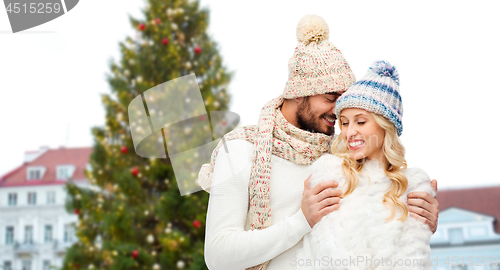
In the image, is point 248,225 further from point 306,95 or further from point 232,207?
point 306,95

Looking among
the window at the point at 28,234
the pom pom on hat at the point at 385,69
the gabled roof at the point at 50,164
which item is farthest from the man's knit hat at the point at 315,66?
the window at the point at 28,234

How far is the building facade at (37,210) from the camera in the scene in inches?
324

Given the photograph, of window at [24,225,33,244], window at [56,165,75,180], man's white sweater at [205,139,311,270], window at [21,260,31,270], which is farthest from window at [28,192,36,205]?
man's white sweater at [205,139,311,270]

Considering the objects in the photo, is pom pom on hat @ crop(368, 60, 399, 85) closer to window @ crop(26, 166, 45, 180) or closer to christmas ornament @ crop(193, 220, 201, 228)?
christmas ornament @ crop(193, 220, 201, 228)

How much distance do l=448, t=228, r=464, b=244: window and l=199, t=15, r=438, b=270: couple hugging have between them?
4.75 meters

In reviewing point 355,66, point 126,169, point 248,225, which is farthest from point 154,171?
point 248,225

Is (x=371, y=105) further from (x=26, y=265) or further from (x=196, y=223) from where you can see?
(x=26, y=265)

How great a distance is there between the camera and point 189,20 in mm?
3842

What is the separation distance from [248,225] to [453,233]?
4.92 m

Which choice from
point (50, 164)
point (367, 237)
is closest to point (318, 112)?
point (367, 237)

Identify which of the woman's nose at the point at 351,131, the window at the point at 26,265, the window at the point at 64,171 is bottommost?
the window at the point at 26,265

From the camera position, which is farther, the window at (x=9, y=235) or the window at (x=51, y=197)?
the window at (x=51, y=197)

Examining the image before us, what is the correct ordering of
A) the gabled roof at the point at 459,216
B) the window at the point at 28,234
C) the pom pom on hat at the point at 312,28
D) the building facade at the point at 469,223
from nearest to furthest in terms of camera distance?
the pom pom on hat at the point at 312,28, the building facade at the point at 469,223, the gabled roof at the point at 459,216, the window at the point at 28,234

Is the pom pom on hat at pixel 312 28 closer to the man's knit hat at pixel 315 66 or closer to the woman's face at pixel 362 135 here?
the man's knit hat at pixel 315 66
